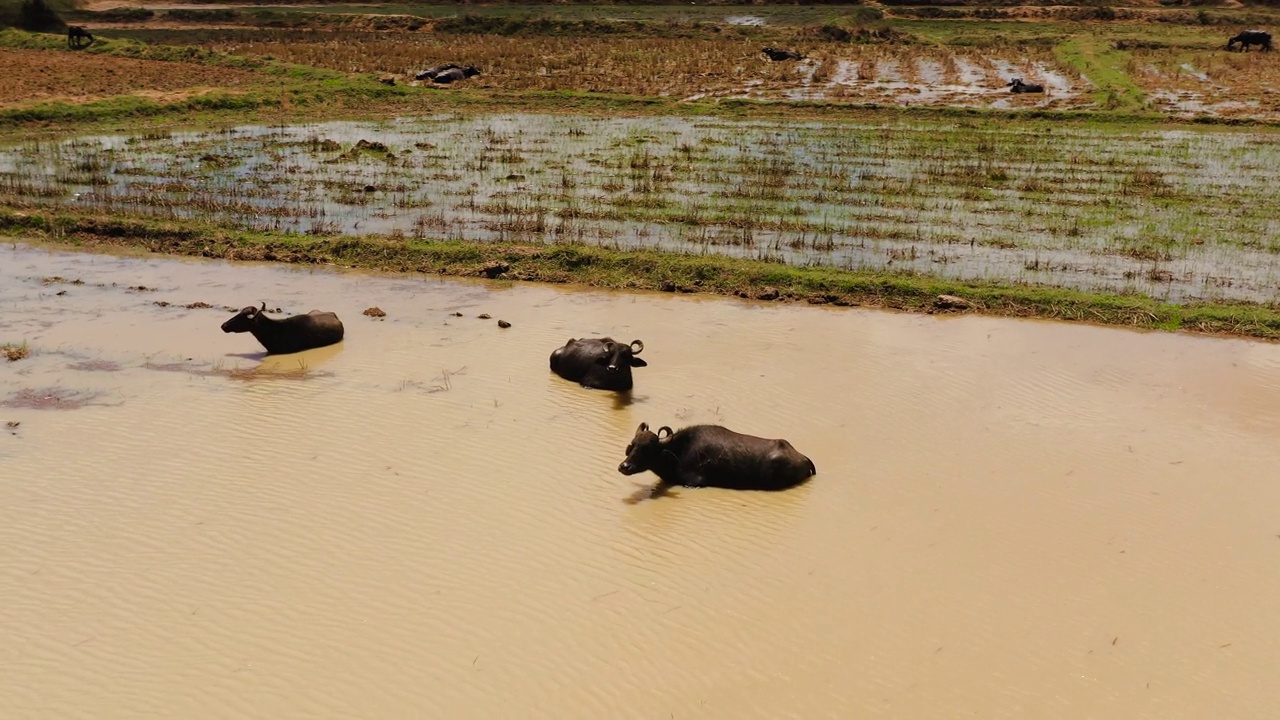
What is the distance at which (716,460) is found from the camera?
6492 millimetres

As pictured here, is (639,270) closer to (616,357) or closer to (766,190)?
(616,357)

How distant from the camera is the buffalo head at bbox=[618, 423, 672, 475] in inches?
251

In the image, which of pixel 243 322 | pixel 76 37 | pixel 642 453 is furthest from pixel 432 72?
pixel 642 453

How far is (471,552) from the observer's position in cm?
571

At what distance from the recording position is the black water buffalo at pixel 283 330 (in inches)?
339

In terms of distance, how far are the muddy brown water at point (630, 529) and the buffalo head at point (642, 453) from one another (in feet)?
0.75

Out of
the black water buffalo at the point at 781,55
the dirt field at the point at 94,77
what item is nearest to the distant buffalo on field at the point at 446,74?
the dirt field at the point at 94,77

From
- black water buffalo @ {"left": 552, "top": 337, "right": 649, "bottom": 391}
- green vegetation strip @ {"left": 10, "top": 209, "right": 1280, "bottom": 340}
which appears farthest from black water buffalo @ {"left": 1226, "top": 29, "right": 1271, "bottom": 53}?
black water buffalo @ {"left": 552, "top": 337, "right": 649, "bottom": 391}

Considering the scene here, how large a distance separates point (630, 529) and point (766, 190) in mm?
9264

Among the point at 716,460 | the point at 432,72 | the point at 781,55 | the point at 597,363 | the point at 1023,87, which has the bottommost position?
the point at 716,460

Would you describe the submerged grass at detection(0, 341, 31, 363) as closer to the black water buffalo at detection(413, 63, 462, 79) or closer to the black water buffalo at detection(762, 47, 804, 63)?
the black water buffalo at detection(413, 63, 462, 79)

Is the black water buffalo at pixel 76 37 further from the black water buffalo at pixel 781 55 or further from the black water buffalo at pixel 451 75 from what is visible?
the black water buffalo at pixel 781 55

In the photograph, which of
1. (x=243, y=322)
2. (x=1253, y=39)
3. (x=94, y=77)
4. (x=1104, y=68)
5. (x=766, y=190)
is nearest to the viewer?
(x=243, y=322)

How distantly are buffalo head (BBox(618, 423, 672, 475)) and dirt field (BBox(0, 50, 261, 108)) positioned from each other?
60.3ft
